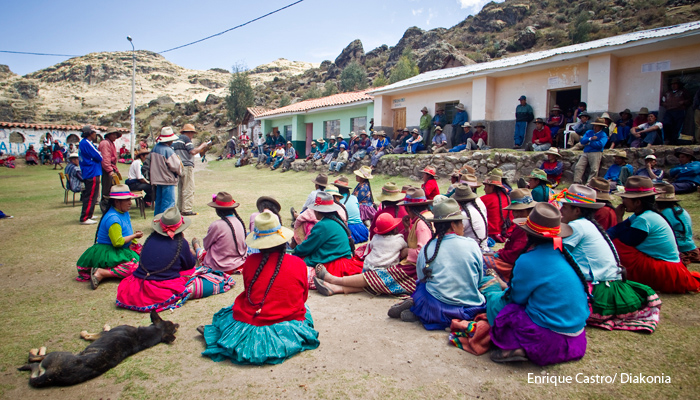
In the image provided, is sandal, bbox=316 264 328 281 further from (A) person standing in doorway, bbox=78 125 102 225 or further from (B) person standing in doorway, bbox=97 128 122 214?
(A) person standing in doorway, bbox=78 125 102 225

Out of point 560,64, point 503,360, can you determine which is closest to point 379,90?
point 560,64

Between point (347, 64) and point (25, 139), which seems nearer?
point (25, 139)

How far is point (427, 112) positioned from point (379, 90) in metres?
2.95

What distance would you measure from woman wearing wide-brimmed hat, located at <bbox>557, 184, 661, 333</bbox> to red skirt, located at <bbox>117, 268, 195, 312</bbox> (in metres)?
3.88

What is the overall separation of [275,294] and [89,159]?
275 inches

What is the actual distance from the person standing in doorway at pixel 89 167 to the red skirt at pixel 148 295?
16.4ft

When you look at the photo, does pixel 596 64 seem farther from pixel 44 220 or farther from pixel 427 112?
pixel 44 220

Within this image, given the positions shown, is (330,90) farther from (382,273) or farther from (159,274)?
(159,274)

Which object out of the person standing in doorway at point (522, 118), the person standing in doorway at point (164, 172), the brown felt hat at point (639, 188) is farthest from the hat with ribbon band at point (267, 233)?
the person standing in doorway at point (522, 118)

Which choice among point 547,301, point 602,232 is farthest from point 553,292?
point 602,232

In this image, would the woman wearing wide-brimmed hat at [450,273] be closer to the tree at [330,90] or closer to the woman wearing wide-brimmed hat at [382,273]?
the woman wearing wide-brimmed hat at [382,273]

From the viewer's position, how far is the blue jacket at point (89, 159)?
790 cm

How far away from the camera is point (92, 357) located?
2.79m

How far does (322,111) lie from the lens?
23.1 meters
